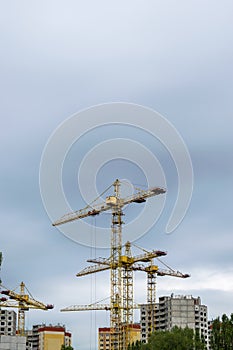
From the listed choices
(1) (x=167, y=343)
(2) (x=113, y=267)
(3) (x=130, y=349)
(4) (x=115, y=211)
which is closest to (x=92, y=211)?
(4) (x=115, y=211)

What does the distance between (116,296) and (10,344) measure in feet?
391

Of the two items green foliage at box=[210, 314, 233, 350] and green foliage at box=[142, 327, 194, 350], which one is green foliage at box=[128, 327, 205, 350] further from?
green foliage at box=[210, 314, 233, 350]

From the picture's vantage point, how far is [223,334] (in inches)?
4131

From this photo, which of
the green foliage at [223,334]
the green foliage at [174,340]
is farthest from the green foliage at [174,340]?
the green foliage at [223,334]

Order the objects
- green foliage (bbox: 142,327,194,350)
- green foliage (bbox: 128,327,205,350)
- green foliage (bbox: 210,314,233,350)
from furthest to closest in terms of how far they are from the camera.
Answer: green foliage (bbox: 142,327,194,350) < green foliage (bbox: 128,327,205,350) < green foliage (bbox: 210,314,233,350)

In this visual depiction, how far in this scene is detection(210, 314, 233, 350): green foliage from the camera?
104188mm

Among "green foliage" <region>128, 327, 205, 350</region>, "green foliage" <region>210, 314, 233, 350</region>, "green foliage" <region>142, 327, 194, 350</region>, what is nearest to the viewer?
"green foliage" <region>210, 314, 233, 350</region>

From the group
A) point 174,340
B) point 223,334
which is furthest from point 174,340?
point 223,334

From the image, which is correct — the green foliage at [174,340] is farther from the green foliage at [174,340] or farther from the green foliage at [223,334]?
the green foliage at [223,334]

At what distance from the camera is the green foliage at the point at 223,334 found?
104m

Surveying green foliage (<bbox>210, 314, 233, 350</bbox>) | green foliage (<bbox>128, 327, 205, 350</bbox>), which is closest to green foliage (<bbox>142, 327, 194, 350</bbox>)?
green foliage (<bbox>128, 327, 205, 350</bbox>)

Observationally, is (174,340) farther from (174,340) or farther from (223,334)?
(223,334)

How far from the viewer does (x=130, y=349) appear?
154m

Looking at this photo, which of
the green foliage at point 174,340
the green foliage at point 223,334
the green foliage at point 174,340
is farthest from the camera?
the green foliage at point 174,340
